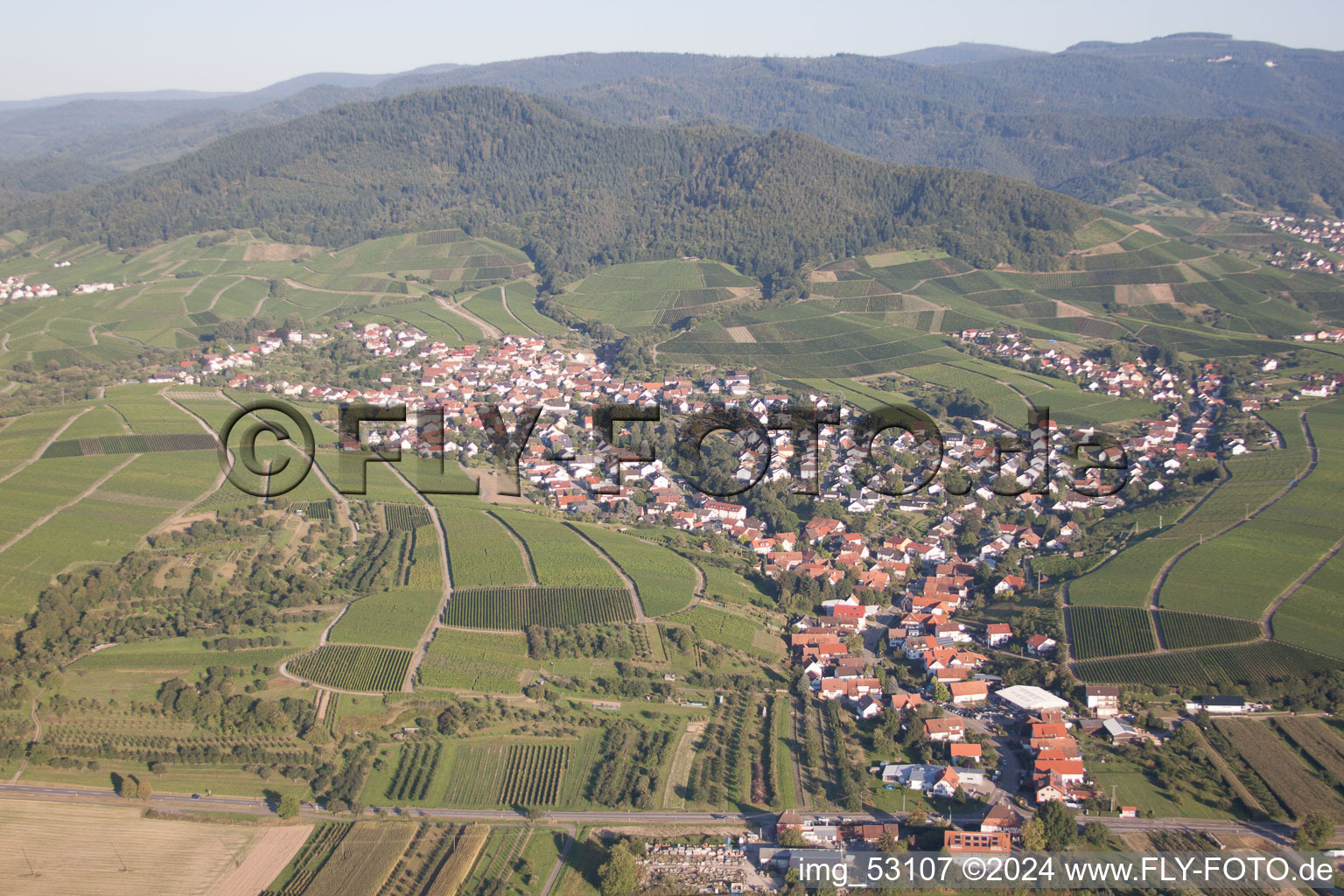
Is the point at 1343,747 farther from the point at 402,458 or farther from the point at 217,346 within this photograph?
the point at 217,346

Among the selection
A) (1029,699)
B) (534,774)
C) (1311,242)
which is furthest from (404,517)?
(1311,242)

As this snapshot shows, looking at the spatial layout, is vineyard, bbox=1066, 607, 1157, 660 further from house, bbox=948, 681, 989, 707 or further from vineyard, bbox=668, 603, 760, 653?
vineyard, bbox=668, 603, 760, 653

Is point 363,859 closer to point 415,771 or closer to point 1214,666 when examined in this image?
point 415,771

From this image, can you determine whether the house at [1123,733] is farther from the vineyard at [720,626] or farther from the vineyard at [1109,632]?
the vineyard at [720,626]

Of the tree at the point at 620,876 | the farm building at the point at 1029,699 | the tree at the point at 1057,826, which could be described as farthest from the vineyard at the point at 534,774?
the farm building at the point at 1029,699

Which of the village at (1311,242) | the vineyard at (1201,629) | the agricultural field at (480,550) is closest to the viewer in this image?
the vineyard at (1201,629)
